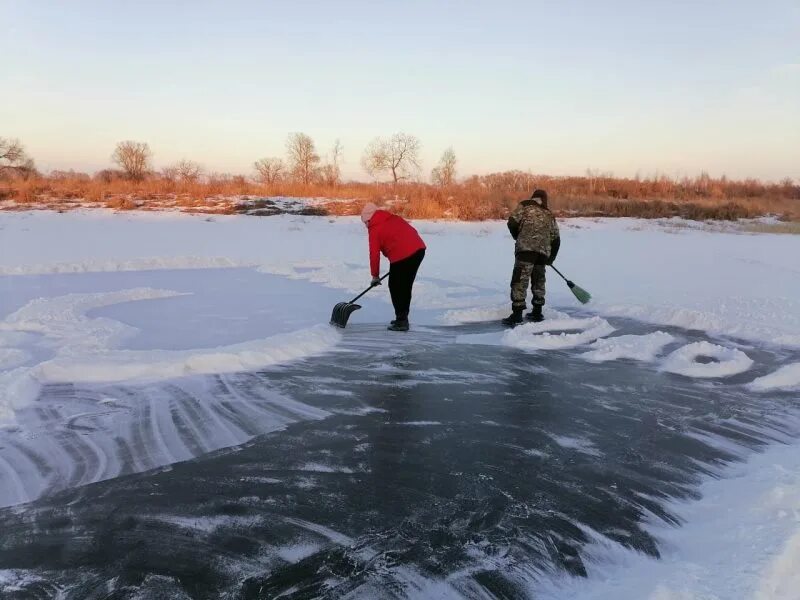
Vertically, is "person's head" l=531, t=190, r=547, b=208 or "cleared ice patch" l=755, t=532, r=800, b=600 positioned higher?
"person's head" l=531, t=190, r=547, b=208

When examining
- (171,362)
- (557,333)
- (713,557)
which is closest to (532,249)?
(557,333)

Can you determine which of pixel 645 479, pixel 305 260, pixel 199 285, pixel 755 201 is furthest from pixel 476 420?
pixel 755 201

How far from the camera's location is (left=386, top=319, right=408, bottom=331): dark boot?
6488 millimetres

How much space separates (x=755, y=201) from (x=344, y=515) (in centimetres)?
3131

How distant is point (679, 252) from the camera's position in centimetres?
1416

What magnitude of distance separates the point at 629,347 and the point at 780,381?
125 centimetres

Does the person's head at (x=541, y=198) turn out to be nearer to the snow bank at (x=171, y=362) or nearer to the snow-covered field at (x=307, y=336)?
the snow-covered field at (x=307, y=336)

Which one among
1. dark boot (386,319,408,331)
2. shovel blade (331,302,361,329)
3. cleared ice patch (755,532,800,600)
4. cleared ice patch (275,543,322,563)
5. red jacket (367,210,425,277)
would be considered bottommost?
cleared ice patch (275,543,322,563)

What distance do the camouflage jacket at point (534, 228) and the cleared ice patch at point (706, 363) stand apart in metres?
2.02

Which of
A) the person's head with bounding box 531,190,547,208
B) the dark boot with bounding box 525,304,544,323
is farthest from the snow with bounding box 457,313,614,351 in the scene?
the person's head with bounding box 531,190,547,208

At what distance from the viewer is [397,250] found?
6.45 meters

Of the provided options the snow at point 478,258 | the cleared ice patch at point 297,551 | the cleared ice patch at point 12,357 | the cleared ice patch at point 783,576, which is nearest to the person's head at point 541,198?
the snow at point 478,258

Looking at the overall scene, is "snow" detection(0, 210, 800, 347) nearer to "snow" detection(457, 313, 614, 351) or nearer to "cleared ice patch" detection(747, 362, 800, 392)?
"snow" detection(457, 313, 614, 351)

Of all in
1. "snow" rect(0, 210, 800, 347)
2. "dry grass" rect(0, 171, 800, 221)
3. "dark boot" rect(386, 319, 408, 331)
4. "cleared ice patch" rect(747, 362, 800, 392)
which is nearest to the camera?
"cleared ice patch" rect(747, 362, 800, 392)
